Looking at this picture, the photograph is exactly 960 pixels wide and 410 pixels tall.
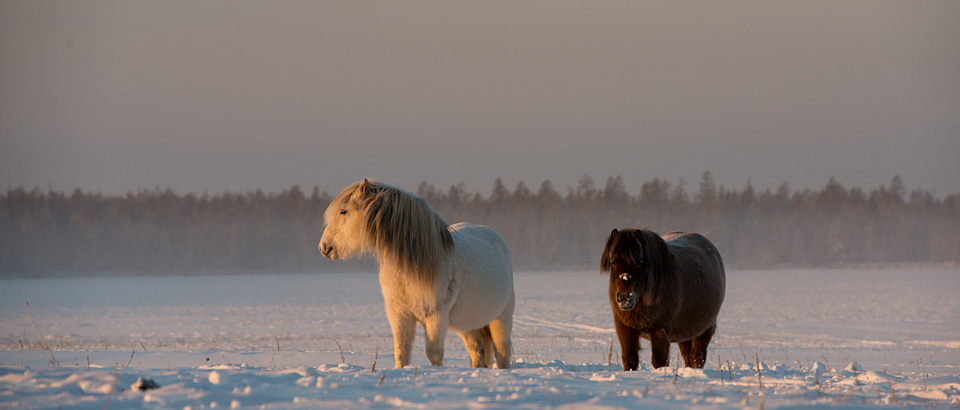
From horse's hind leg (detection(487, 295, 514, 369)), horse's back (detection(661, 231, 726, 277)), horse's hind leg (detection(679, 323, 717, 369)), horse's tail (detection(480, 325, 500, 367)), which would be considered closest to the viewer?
horse's back (detection(661, 231, 726, 277))

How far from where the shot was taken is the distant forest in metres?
90.2

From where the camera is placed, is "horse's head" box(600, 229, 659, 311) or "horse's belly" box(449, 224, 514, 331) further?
Result: "horse's belly" box(449, 224, 514, 331)

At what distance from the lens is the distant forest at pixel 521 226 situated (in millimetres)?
90188

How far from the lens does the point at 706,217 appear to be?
89.5 metres

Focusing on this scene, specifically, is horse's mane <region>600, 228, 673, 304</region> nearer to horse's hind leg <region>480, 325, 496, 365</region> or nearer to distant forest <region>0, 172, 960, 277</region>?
horse's hind leg <region>480, 325, 496, 365</region>

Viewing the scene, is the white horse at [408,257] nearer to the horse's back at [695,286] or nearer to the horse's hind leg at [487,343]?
the horse's hind leg at [487,343]

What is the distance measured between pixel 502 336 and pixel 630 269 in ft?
7.12

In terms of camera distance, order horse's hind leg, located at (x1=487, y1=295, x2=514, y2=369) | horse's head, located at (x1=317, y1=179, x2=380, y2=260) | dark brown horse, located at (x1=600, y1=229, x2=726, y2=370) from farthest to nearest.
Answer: horse's hind leg, located at (x1=487, y1=295, x2=514, y2=369)
horse's head, located at (x1=317, y1=179, x2=380, y2=260)
dark brown horse, located at (x1=600, y1=229, x2=726, y2=370)

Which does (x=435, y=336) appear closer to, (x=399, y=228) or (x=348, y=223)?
(x=399, y=228)

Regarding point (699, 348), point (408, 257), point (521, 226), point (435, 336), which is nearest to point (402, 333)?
point (435, 336)

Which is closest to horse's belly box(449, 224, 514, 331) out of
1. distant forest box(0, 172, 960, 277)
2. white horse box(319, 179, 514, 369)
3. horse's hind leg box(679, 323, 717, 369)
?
white horse box(319, 179, 514, 369)

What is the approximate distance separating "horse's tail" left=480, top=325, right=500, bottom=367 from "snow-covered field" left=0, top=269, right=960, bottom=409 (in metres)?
0.58

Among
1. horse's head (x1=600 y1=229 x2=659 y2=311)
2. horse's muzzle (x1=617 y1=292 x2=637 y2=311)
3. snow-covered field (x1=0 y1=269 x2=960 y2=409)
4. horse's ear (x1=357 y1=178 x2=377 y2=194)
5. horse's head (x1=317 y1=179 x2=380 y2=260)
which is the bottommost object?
snow-covered field (x1=0 y1=269 x2=960 y2=409)

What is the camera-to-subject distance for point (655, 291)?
599 centimetres
